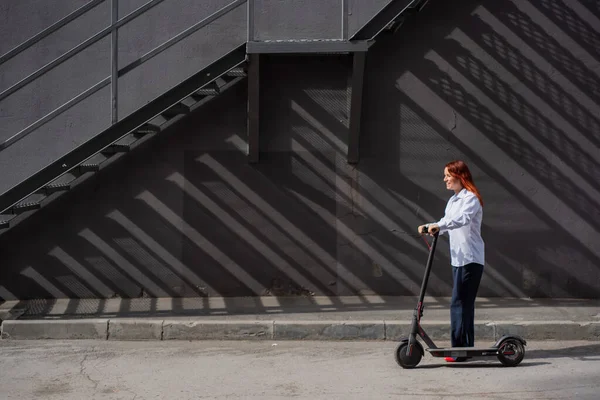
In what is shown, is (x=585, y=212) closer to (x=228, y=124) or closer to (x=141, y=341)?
(x=228, y=124)

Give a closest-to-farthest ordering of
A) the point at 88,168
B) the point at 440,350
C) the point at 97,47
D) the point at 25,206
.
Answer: the point at 440,350, the point at 25,206, the point at 88,168, the point at 97,47

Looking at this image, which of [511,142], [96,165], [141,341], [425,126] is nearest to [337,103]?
[425,126]

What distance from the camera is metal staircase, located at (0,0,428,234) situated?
8805 mm

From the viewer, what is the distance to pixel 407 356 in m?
7.07

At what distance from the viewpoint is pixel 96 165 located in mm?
9922

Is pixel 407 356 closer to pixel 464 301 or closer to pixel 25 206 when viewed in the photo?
pixel 464 301

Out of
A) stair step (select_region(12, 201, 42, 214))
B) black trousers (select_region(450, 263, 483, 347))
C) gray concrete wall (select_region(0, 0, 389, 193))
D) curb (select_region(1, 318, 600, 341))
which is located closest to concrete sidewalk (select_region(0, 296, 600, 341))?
curb (select_region(1, 318, 600, 341))

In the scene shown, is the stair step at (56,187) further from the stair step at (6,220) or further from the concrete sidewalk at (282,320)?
the concrete sidewalk at (282,320)

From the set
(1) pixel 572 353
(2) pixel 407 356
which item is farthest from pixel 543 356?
(2) pixel 407 356

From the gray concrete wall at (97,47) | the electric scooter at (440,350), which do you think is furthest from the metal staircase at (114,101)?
the electric scooter at (440,350)

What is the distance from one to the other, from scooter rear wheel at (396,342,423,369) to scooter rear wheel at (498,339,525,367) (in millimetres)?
698

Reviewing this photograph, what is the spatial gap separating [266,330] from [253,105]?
2903 millimetres

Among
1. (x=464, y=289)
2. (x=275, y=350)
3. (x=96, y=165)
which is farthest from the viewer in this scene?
(x=96, y=165)

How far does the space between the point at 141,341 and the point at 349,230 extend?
3.16 metres
